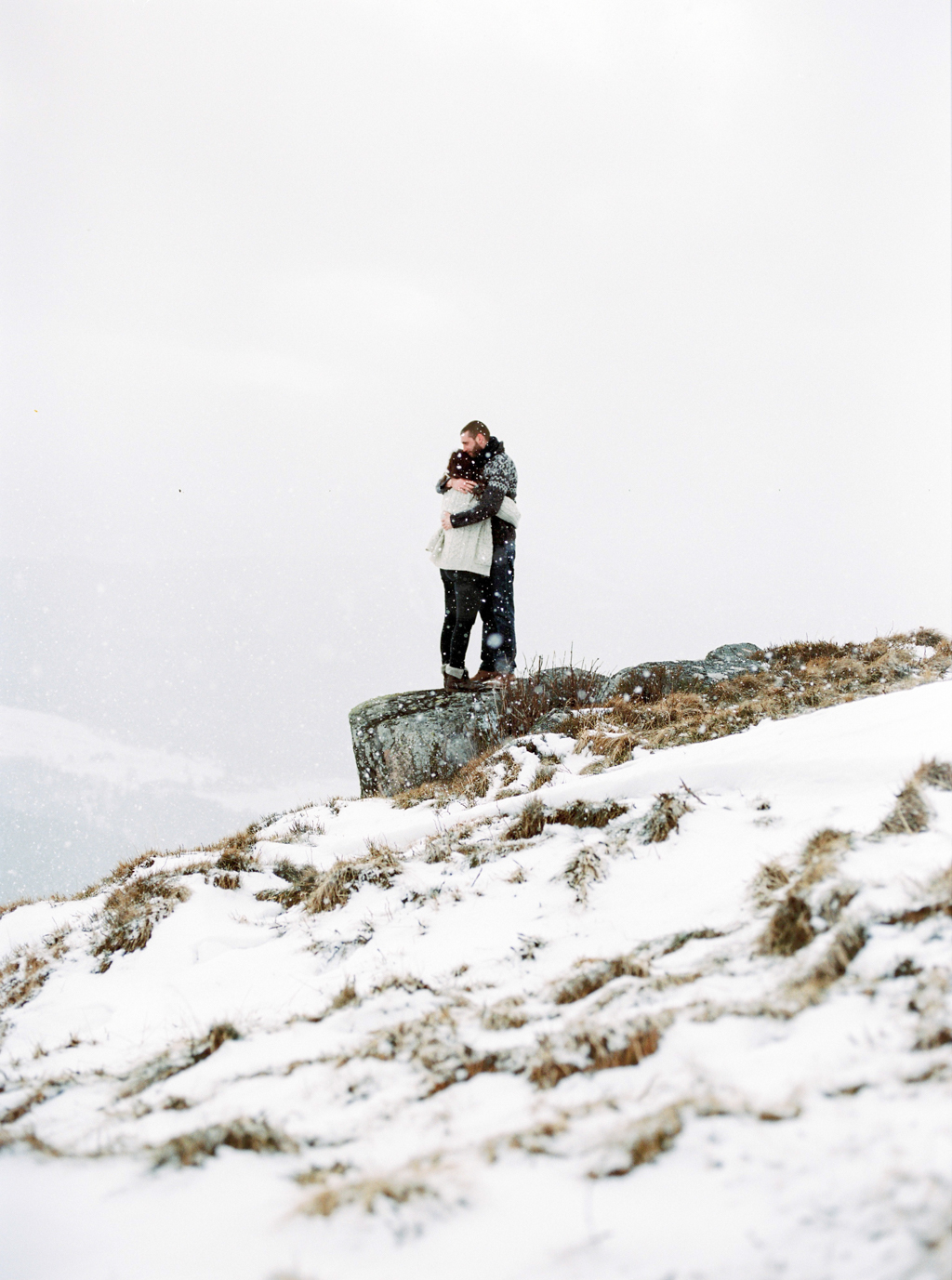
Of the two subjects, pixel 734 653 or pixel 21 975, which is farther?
pixel 734 653

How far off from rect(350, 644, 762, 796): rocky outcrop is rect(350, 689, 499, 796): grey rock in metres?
0.01

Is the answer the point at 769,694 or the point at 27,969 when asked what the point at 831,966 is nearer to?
the point at 27,969

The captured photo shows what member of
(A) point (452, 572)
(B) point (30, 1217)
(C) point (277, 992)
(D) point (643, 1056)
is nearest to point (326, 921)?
(C) point (277, 992)

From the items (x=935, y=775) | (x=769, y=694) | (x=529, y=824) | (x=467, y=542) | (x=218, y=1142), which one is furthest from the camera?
(x=467, y=542)

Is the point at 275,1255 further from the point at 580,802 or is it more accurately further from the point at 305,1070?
the point at 580,802

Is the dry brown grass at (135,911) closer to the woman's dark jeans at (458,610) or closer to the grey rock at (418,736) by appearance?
the grey rock at (418,736)

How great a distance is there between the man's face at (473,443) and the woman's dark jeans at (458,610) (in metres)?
1.42

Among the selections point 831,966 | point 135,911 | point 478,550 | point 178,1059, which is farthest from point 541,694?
point 831,966

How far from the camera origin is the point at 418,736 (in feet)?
26.4

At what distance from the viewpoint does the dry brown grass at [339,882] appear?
431cm

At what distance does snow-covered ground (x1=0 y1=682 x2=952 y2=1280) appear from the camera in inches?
60.2

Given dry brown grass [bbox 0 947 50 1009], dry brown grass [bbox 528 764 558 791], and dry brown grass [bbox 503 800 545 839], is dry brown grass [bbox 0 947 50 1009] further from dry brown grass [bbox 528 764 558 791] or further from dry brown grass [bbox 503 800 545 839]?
dry brown grass [bbox 528 764 558 791]

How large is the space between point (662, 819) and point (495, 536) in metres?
5.15

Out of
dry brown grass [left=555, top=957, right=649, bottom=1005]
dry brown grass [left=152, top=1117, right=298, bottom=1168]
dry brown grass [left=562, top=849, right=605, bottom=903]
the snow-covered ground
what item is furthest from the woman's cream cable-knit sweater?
dry brown grass [left=152, top=1117, right=298, bottom=1168]
